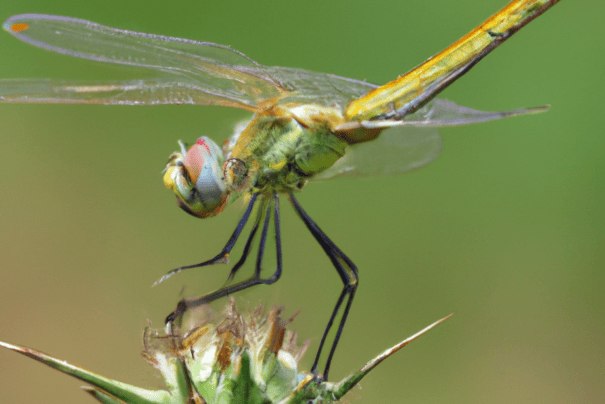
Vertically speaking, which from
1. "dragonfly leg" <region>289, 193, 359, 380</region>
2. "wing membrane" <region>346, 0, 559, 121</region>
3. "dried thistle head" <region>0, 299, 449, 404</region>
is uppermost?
"wing membrane" <region>346, 0, 559, 121</region>

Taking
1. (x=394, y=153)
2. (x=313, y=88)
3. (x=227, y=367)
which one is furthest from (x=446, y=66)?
(x=227, y=367)

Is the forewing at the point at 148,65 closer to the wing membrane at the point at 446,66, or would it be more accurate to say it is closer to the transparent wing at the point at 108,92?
the transparent wing at the point at 108,92

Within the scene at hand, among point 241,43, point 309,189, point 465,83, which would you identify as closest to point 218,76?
point 309,189

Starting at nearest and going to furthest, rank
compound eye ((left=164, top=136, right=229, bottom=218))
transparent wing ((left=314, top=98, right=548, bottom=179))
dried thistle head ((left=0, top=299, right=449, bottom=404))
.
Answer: dried thistle head ((left=0, top=299, right=449, bottom=404)), compound eye ((left=164, top=136, right=229, bottom=218)), transparent wing ((left=314, top=98, right=548, bottom=179))

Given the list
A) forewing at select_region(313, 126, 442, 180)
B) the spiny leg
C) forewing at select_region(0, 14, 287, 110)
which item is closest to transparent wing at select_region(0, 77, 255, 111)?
forewing at select_region(0, 14, 287, 110)

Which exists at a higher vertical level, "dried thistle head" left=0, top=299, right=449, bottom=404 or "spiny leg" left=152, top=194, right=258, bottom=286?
"spiny leg" left=152, top=194, right=258, bottom=286

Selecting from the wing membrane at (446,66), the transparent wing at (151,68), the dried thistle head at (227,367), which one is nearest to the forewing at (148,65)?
the transparent wing at (151,68)

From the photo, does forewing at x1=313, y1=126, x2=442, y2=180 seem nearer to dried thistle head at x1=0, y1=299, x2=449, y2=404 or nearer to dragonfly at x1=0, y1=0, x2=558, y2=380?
dragonfly at x1=0, y1=0, x2=558, y2=380
